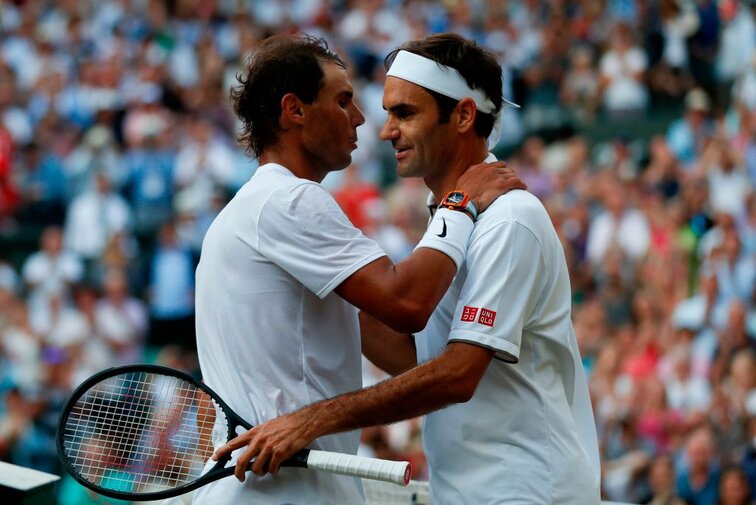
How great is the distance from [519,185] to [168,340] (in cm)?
787

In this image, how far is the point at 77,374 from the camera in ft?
32.5

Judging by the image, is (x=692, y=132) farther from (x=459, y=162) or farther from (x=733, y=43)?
(x=459, y=162)

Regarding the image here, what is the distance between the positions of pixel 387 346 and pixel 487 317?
0.62 metres

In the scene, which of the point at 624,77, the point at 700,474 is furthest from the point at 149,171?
the point at 700,474

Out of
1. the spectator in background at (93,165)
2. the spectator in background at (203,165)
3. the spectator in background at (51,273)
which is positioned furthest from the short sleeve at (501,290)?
the spectator in background at (93,165)

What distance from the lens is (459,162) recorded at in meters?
3.65

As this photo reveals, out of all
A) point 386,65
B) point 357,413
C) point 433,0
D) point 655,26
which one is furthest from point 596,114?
point 357,413

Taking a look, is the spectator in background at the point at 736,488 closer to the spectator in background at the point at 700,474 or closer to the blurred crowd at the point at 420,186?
the blurred crowd at the point at 420,186

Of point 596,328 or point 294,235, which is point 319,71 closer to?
point 294,235

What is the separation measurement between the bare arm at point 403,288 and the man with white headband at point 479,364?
0.37 ft

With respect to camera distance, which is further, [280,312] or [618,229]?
[618,229]

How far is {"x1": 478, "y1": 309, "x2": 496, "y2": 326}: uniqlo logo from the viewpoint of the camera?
3217 mm

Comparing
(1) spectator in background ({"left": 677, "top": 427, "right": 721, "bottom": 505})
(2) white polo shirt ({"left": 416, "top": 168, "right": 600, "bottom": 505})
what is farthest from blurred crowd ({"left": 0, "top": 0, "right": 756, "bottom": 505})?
(2) white polo shirt ({"left": 416, "top": 168, "right": 600, "bottom": 505})

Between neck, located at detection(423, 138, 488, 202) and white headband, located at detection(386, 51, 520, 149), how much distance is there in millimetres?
111
